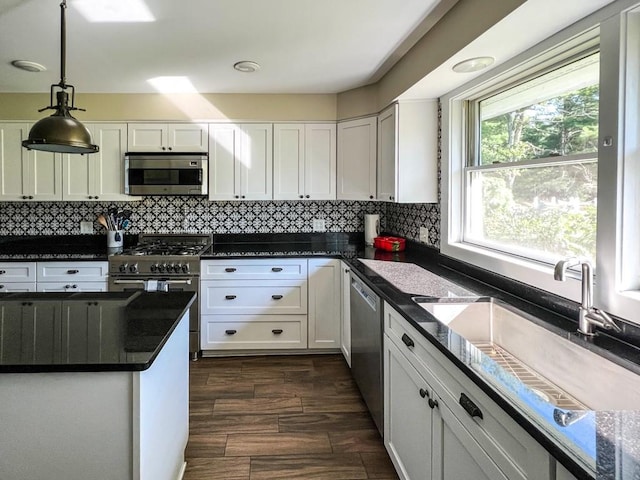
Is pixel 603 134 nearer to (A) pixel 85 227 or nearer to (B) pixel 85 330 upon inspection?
(B) pixel 85 330

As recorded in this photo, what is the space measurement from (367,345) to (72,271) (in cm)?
246

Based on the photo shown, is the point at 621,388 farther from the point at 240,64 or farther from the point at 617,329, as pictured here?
the point at 240,64

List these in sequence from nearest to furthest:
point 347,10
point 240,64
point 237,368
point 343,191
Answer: point 347,10
point 240,64
point 237,368
point 343,191

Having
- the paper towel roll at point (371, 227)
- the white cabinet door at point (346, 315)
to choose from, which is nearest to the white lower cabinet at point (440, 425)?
the white cabinet door at point (346, 315)

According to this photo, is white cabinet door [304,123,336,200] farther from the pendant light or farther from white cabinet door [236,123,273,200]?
the pendant light

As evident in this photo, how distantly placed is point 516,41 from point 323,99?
218 cm

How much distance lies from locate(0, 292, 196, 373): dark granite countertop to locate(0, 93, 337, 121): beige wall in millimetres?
2230

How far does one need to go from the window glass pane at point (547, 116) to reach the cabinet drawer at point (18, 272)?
11.5 ft

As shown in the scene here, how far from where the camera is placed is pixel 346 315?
340 cm

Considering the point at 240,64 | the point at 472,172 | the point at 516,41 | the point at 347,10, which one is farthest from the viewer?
the point at 240,64

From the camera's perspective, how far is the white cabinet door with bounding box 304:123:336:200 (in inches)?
154

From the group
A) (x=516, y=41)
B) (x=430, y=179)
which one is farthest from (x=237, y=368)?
(x=516, y=41)

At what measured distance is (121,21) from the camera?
2.36 meters

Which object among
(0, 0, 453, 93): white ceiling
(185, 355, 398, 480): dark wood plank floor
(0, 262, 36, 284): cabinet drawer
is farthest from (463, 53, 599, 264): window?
(0, 262, 36, 284): cabinet drawer
